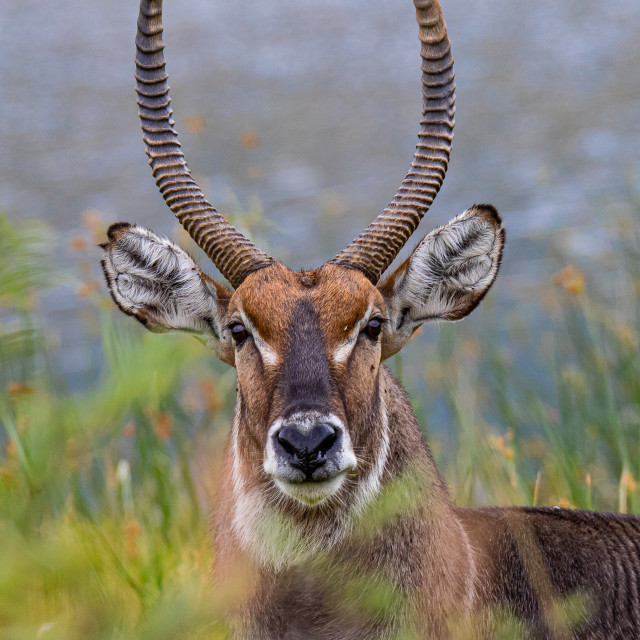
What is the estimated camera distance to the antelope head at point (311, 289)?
173 inches

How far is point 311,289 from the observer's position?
4586 mm

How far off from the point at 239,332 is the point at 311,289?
0.38 meters

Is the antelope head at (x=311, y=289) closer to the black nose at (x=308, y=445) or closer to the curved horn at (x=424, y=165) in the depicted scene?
the curved horn at (x=424, y=165)

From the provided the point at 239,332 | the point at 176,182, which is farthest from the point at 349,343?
the point at 176,182

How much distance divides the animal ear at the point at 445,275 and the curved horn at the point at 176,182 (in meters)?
0.64

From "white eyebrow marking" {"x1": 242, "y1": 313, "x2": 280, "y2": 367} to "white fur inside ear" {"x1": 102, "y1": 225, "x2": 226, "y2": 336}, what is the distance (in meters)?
0.50

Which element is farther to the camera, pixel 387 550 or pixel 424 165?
pixel 424 165

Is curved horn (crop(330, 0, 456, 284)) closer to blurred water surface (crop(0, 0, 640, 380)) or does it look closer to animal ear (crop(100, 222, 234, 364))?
animal ear (crop(100, 222, 234, 364))

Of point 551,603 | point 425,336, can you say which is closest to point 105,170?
point 425,336

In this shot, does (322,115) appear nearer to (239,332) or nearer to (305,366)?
(239,332)

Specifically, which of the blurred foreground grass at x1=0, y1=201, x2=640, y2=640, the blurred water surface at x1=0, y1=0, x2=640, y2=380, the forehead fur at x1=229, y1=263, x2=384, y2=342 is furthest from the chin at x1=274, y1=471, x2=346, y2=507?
the blurred water surface at x1=0, y1=0, x2=640, y2=380

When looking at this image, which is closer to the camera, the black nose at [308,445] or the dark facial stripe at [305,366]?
the black nose at [308,445]

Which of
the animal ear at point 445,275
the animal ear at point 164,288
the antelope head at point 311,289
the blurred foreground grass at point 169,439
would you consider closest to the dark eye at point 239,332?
the antelope head at point 311,289

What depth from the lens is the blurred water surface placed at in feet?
47.5
